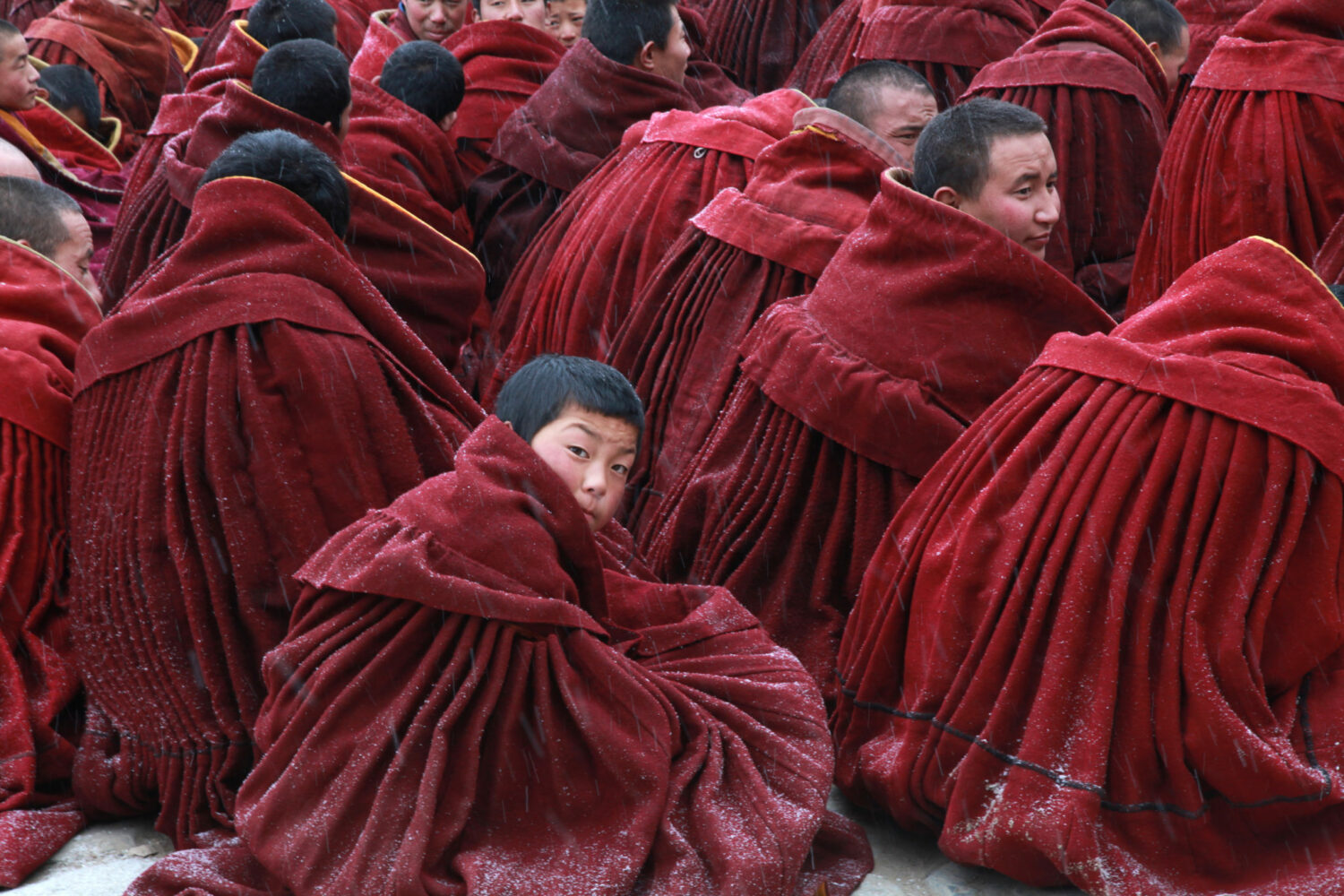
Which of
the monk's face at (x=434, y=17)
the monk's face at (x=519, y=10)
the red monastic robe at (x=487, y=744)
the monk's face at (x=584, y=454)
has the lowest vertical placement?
the red monastic robe at (x=487, y=744)

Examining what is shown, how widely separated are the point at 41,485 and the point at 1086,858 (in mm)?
1949

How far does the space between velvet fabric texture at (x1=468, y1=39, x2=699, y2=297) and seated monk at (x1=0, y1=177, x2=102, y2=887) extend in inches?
62.4

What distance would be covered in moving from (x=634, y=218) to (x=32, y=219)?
1436 millimetres

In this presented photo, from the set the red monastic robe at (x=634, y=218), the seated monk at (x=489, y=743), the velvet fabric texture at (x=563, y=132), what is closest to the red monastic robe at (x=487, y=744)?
the seated monk at (x=489, y=743)

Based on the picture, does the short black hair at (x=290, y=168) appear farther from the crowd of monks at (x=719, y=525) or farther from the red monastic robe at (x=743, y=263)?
the red monastic robe at (x=743, y=263)

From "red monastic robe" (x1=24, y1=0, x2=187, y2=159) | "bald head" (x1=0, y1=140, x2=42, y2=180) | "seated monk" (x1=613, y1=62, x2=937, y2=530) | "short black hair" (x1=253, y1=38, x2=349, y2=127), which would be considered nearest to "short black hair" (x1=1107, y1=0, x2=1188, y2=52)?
"seated monk" (x1=613, y1=62, x2=937, y2=530)

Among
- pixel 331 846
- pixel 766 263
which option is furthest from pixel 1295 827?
pixel 766 263

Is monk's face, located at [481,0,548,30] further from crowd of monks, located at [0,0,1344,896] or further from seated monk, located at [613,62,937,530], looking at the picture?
seated monk, located at [613,62,937,530]

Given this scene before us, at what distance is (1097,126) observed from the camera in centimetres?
400

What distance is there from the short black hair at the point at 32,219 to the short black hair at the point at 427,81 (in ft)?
4.71

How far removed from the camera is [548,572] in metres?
2.20

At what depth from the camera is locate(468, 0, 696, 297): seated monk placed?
14.7 feet

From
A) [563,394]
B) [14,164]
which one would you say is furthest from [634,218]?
[14,164]

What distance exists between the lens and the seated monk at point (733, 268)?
10.7 feet
